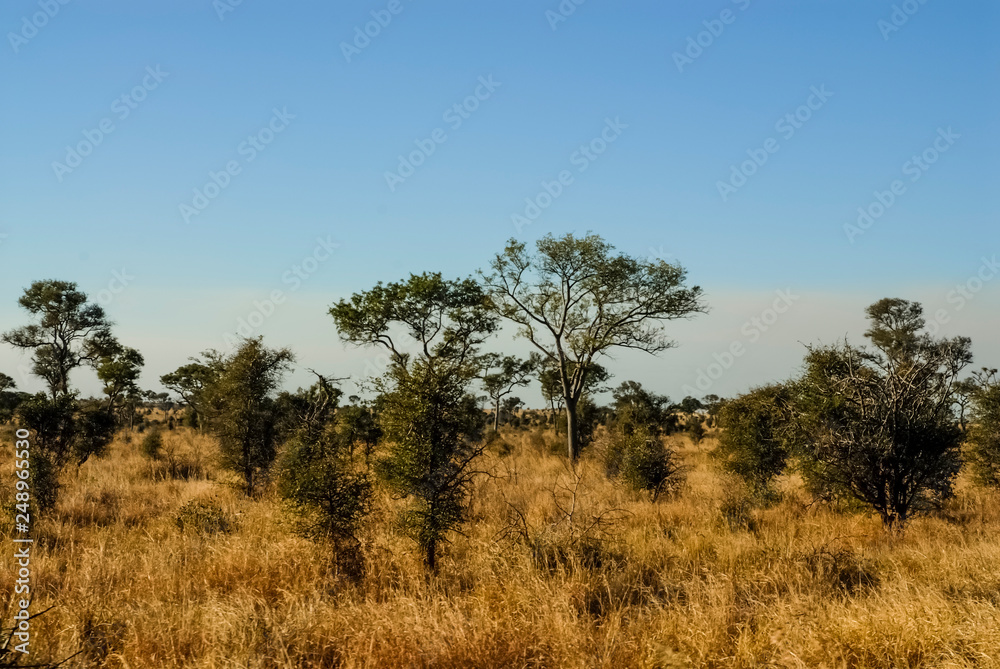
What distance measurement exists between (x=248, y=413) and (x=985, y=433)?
2020cm

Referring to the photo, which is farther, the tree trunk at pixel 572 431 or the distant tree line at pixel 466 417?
the tree trunk at pixel 572 431

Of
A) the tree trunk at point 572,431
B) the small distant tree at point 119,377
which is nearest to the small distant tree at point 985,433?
the tree trunk at point 572,431

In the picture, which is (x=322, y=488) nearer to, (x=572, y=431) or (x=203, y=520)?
(x=203, y=520)

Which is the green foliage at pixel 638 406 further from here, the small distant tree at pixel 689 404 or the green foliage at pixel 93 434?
the small distant tree at pixel 689 404

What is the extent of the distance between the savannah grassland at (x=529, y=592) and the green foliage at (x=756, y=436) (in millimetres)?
3640

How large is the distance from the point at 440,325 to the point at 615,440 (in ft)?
43.1

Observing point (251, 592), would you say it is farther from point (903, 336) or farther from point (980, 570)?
point (903, 336)

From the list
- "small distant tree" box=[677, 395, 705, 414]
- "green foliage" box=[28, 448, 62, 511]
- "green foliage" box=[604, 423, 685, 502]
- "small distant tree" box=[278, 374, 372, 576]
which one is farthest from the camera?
"small distant tree" box=[677, 395, 705, 414]

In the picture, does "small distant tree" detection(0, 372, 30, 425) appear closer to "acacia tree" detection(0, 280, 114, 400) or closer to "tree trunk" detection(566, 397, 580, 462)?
"acacia tree" detection(0, 280, 114, 400)

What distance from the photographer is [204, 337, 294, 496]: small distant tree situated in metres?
15.9

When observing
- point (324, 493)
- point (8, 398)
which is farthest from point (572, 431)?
point (8, 398)

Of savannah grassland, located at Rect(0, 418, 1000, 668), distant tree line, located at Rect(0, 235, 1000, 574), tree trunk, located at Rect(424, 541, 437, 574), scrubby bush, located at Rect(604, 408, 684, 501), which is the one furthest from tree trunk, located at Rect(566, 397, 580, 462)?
tree trunk, located at Rect(424, 541, 437, 574)

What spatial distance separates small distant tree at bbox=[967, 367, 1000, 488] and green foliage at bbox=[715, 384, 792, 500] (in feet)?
15.9

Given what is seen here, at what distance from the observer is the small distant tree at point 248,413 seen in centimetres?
1588
